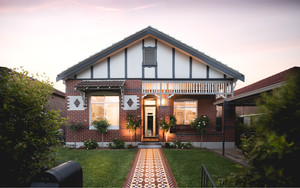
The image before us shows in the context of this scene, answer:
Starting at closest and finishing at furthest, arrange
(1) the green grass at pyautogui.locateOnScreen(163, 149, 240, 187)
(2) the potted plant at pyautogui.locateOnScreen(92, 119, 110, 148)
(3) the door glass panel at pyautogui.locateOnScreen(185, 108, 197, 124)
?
(1) the green grass at pyautogui.locateOnScreen(163, 149, 240, 187), (2) the potted plant at pyautogui.locateOnScreen(92, 119, 110, 148), (3) the door glass panel at pyautogui.locateOnScreen(185, 108, 197, 124)

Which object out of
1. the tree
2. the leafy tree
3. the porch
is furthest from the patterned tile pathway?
the tree

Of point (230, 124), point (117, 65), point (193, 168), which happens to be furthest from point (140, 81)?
point (230, 124)

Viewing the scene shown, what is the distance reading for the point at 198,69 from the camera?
901 cm

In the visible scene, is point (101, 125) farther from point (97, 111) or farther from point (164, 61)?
point (164, 61)

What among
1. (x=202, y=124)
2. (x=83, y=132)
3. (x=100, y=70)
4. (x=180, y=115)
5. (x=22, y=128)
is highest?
(x=100, y=70)

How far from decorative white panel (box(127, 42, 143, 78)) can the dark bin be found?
7.05 meters

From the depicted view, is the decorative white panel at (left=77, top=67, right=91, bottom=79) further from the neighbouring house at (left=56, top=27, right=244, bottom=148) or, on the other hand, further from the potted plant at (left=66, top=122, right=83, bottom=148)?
the potted plant at (left=66, top=122, right=83, bottom=148)

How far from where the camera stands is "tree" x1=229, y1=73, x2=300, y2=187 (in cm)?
118

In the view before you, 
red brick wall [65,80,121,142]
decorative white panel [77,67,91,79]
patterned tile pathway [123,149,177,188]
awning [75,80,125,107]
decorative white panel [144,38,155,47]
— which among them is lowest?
patterned tile pathway [123,149,177,188]

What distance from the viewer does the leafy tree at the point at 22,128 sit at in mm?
1857

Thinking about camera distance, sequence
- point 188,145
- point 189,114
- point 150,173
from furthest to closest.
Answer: point 189,114
point 188,145
point 150,173

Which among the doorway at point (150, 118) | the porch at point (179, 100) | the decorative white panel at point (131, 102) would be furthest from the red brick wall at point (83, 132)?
the doorway at point (150, 118)

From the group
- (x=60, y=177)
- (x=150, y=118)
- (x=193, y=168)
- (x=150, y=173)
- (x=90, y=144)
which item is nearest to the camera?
(x=60, y=177)

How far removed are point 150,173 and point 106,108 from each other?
5563 mm
